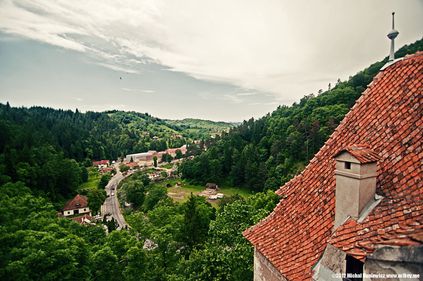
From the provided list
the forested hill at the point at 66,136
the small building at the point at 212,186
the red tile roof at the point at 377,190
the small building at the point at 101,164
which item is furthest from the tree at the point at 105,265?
the small building at the point at 101,164

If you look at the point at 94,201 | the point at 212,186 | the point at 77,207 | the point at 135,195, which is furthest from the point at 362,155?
the point at 212,186

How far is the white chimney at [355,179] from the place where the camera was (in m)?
4.30

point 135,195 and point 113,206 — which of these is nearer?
point 135,195

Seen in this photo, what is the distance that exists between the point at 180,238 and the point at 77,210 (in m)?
38.3

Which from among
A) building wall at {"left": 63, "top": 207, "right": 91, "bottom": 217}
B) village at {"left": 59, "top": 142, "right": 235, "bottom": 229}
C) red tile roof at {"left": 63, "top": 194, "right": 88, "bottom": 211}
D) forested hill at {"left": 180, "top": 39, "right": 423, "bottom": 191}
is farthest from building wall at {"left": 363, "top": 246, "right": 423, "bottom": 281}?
red tile roof at {"left": 63, "top": 194, "right": 88, "bottom": 211}

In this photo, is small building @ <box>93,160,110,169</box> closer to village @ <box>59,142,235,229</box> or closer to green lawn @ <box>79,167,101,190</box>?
village @ <box>59,142,235,229</box>

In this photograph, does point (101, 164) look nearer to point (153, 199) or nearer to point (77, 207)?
point (77, 207)

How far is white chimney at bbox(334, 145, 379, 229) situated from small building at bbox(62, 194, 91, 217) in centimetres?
6040

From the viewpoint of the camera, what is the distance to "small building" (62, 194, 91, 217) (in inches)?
2137

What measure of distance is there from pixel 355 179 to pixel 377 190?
0.64 metres

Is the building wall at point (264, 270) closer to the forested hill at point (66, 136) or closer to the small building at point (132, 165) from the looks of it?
the forested hill at point (66, 136)

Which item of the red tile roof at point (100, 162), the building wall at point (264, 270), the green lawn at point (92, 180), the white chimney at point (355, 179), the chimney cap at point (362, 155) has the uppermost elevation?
the chimney cap at point (362, 155)

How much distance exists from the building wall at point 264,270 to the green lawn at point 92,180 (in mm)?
77419

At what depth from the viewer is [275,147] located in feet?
253
